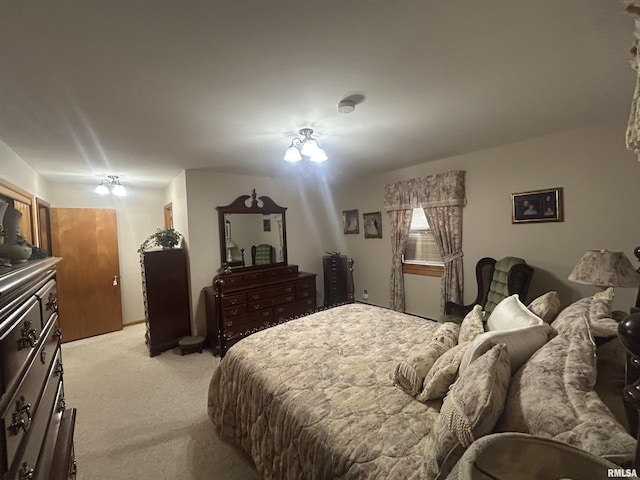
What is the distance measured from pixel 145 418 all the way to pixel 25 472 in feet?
6.29

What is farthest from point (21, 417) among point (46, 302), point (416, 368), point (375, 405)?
point (416, 368)

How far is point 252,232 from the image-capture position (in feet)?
13.9

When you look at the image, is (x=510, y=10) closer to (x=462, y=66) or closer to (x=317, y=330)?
(x=462, y=66)

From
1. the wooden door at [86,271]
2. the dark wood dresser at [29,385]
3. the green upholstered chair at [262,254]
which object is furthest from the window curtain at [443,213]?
the wooden door at [86,271]

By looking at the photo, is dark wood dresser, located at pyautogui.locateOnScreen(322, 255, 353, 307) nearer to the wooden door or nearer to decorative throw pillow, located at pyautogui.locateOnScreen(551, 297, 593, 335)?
decorative throw pillow, located at pyautogui.locateOnScreen(551, 297, 593, 335)

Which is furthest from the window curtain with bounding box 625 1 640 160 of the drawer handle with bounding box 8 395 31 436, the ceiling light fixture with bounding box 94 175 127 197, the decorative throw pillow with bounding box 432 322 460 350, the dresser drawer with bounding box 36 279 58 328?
the ceiling light fixture with bounding box 94 175 127 197

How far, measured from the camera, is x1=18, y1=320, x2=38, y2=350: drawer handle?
84cm

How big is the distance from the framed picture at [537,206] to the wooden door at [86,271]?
5677mm

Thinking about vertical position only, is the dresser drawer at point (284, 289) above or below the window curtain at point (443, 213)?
below

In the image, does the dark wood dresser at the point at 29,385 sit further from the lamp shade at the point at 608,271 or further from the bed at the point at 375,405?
the lamp shade at the point at 608,271

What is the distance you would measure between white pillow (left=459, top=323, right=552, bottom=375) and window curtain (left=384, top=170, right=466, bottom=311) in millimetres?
2297

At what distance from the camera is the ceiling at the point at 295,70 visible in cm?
108

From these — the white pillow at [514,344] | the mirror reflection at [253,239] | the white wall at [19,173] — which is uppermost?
the white wall at [19,173]

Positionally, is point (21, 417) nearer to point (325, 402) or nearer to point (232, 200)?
point (325, 402)
